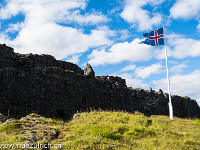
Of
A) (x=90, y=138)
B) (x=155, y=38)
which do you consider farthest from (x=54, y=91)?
(x=90, y=138)

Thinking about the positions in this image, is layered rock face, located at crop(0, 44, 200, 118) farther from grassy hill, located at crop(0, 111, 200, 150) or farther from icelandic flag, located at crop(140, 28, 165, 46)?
icelandic flag, located at crop(140, 28, 165, 46)

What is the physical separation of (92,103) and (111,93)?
862cm

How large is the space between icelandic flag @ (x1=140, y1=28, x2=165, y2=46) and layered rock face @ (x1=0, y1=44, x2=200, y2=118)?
30.0ft

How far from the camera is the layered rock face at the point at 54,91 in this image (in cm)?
2627

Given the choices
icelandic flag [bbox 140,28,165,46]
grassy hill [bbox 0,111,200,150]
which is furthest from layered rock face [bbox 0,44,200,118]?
icelandic flag [bbox 140,28,165,46]

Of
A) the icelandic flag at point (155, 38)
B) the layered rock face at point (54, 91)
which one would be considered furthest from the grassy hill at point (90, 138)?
the icelandic flag at point (155, 38)

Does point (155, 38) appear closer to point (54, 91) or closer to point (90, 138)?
point (90, 138)

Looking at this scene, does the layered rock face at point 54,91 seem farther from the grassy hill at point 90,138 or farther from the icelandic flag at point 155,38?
the icelandic flag at point 155,38

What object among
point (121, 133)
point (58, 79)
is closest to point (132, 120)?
point (121, 133)

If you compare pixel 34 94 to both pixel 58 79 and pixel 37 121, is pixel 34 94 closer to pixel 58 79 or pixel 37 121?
pixel 58 79

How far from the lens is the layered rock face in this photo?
86.2 feet

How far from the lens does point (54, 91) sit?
34781 mm

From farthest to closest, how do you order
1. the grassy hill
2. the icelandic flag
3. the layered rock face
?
the layered rock face < the icelandic flag < the grassy hill

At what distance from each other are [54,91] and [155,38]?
2247 centimetres
